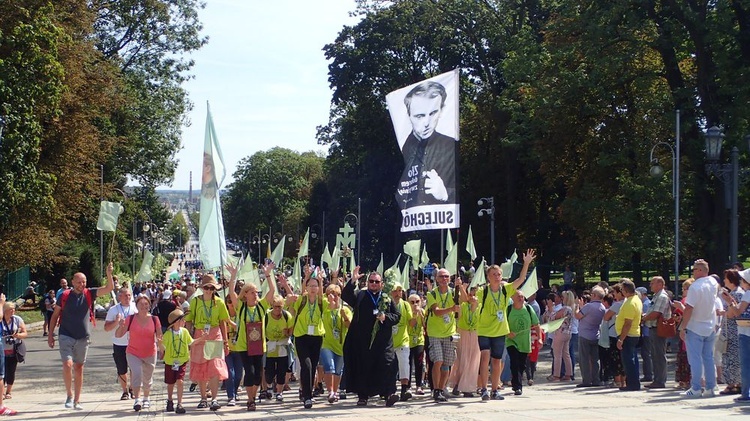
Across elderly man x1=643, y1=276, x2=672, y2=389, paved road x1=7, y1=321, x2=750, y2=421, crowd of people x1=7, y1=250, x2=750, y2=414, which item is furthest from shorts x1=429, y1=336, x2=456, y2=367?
elderly man x1=643, y1=276, x2=672, y2=389

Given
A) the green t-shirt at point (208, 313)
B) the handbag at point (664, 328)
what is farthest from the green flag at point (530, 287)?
the green t-shirt at point (208, 313)

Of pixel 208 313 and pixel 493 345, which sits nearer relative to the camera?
pixel 208 313

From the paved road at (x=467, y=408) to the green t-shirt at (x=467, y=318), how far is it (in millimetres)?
1062

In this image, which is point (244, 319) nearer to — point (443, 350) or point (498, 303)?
point (443, 350)

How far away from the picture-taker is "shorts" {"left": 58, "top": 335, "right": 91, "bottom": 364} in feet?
43.7

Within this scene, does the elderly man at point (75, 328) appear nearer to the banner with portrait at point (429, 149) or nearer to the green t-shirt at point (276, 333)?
the green t-shirt at point (276, 333)

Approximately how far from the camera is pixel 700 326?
43.2 feet

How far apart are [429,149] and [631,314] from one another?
4.08 m

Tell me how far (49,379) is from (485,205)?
119 feet

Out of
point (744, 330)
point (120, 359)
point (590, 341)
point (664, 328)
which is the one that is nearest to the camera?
point (744, 330)

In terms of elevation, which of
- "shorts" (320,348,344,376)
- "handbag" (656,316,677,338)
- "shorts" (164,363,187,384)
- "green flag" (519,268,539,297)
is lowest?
"shorts" (164,363,187,384)

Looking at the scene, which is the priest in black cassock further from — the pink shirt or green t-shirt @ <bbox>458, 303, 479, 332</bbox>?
the pink shirt

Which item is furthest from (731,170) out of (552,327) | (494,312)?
(494,312)

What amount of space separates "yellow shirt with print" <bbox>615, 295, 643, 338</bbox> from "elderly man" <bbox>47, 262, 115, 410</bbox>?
7.41 metres
